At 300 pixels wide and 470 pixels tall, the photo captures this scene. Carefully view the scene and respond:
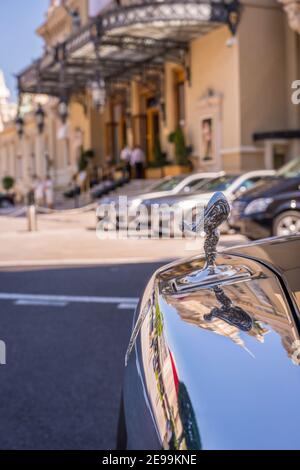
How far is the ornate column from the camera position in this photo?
2126cm

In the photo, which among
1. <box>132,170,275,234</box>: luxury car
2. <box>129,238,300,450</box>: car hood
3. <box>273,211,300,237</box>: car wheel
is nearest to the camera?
<box>129,238,300,450</box>: car hood

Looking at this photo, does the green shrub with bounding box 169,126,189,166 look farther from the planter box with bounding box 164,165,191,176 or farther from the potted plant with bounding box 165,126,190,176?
the planter box with bounding box 164,165,191,176

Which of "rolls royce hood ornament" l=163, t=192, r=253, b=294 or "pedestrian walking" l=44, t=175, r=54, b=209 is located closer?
"rolls royce hood ornament" l=163, t=192, r=253, b=294

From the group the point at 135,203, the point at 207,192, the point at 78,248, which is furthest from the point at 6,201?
the point at 78,248

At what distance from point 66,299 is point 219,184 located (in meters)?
8.69

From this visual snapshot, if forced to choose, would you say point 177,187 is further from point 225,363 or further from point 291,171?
point 225,363

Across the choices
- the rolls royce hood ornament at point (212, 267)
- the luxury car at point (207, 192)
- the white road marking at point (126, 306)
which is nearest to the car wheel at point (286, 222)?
the luxury car at point (207, 192)

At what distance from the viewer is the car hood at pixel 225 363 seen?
116cm

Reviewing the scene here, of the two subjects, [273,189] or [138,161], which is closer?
[273,189]

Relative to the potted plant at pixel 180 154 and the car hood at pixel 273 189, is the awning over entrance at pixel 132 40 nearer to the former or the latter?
the potted plant at pixel 180 154

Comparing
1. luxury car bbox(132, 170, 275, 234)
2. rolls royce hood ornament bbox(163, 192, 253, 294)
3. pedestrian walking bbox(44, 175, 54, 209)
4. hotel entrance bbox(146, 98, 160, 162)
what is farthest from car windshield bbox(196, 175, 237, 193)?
hotel entrance bbox(146, 98, 160, 162)

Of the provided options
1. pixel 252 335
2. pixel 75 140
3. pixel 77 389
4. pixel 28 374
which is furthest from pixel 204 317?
pixel 75 140

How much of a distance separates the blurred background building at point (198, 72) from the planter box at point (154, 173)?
9 centimetres

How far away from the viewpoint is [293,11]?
21.4 metres
